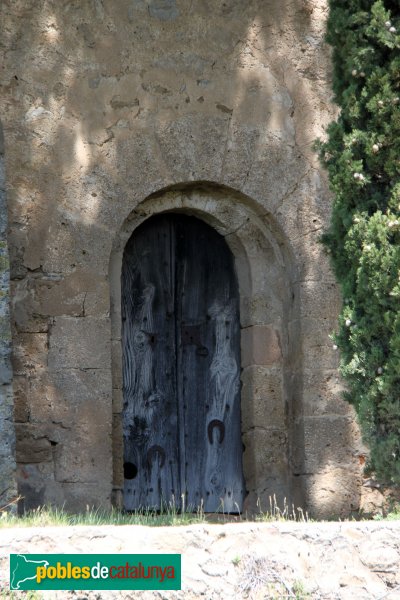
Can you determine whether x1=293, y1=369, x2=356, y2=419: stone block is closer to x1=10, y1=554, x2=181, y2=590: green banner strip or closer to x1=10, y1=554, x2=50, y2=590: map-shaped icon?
x1=10, y1=554, x2=181, y2=590: green banner strip

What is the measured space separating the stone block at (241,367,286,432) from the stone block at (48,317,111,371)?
1146mm

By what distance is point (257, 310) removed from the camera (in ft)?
27.0

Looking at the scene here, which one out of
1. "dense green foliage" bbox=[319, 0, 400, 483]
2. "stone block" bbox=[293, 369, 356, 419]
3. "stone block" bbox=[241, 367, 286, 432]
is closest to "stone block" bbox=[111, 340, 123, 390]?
"stone block" bbox=[241, 367, 286, 432]

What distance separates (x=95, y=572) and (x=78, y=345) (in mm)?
2927

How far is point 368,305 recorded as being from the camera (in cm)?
619

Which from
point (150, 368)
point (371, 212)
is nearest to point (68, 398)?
point (150, 368)

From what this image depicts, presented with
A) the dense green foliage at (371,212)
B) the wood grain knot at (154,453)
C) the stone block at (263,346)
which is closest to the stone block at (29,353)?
the wood grain knot at (154,453)

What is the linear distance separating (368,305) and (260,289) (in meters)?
2.13

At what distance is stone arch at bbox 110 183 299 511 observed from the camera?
8023 mm

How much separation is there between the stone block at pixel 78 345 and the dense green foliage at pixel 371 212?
1.90m

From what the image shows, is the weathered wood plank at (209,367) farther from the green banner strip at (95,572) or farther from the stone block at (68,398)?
the green banner strip at (95,572)

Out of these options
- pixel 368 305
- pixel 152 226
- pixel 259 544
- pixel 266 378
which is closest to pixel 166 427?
pixel 266 378

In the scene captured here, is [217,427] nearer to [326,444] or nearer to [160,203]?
[326,444]

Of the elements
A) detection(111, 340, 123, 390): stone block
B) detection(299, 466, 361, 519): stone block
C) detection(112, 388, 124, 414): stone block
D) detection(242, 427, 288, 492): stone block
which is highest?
detection(111, 340, 123, 390): stone block
